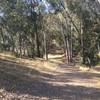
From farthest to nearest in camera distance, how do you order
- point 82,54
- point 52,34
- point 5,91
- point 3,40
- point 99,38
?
point 52,34, point 3,40, point 99,38, point 82,54, point 5,91

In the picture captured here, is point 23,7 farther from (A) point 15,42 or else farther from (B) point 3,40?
(A) point 15,42

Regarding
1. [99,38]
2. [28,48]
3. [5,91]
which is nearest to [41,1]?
[99,38]

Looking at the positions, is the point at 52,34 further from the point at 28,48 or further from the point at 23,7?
the point at 23,7

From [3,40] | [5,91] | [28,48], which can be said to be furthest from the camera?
[28,48]

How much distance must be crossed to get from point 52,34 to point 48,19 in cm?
1285

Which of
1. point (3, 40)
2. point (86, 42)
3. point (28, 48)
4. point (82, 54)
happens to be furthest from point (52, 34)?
point (82, 54)

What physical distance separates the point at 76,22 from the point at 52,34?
804 inches

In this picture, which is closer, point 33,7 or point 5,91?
point 5,91

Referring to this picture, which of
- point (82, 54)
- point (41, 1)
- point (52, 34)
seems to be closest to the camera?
point (82, 54)

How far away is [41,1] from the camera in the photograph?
45.0 metres

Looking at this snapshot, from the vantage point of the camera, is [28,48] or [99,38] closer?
[99,38]

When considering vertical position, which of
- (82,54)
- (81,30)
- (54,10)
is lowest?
(82,54)

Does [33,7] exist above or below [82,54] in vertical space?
above

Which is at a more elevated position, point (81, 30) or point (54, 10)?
point (54, 10)
